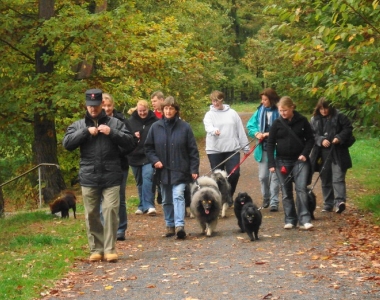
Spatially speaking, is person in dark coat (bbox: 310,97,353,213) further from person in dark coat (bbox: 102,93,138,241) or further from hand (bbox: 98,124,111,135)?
hand (bbox: 98,124,111,135)

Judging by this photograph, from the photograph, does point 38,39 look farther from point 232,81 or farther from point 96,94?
point 232,81

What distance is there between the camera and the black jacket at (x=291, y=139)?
12391mm

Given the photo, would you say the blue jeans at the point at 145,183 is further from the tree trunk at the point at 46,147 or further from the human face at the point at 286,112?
the tree trunk at the point at 46,147

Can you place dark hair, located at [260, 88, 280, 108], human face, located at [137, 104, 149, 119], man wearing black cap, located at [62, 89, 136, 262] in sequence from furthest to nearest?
human face, located at [137, 104, 149, 119], dark hair, located at [260, 88, 280, 108], man wearing black cap, located at [62, 89, 136, 262]

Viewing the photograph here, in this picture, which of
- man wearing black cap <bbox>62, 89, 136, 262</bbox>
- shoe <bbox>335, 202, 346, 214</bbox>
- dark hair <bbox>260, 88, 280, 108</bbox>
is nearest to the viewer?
man wearing black cap <bbox>62, 89, 136, 262</bbox>

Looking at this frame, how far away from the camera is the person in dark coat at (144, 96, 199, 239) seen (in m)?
12.0

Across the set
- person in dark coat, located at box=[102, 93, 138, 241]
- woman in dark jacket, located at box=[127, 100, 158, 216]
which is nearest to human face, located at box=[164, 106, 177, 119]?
person in dark coat, located at box=[102, 93, 138, 241]

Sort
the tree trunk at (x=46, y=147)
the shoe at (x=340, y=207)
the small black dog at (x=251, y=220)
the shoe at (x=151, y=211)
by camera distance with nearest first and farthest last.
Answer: the small black dog at (x=251, y=220) → the shoe at (x=340, y=207) → the shoe at (x=151, y=211) → the tree trunk at (x=46, y=147)

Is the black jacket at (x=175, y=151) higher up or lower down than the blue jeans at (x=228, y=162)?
higher up

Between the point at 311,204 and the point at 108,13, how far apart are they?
751 centimetres

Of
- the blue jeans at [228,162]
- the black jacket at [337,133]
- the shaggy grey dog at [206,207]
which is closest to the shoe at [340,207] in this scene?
the black jacket at [337,133]

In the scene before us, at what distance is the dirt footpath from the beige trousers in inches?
13.2

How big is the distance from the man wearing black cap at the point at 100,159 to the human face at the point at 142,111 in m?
4.28

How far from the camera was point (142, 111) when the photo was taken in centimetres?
1475
